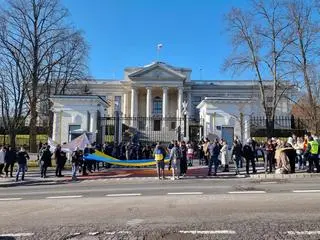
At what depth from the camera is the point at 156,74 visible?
8544 centimetres

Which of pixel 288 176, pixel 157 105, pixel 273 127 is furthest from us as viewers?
pixel 157 105

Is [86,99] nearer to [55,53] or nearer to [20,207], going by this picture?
[55,53]

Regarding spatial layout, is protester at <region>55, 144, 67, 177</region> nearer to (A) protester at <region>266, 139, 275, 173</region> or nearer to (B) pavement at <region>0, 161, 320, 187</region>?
(B) pavement at <region>0, 161, 320, 187</region>

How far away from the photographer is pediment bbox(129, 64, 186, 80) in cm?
8498

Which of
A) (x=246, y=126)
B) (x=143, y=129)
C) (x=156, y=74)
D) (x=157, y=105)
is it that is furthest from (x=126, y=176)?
(x=157, y=105)

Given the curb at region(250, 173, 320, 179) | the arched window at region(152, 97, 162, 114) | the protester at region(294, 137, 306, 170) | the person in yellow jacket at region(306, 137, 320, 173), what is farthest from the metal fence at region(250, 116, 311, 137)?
the arched window at region(152, 97, 162, 114)

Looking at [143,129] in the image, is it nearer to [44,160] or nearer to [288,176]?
[44,160]

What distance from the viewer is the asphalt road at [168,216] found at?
717 cm

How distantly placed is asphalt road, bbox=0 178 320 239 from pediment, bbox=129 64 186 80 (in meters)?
73.2

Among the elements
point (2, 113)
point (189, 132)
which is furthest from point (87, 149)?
point (189, 132)

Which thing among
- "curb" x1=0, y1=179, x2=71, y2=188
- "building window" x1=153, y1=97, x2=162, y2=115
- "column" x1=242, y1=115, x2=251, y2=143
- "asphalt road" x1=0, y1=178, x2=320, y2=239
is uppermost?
"building window" x1=153, y1=97, x2=162, y2=115

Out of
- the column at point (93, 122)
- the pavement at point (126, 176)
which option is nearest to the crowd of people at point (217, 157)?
the pavement at point (126, 176)

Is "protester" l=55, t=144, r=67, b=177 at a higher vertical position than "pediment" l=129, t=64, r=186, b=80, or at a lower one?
lower

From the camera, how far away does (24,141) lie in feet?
160
